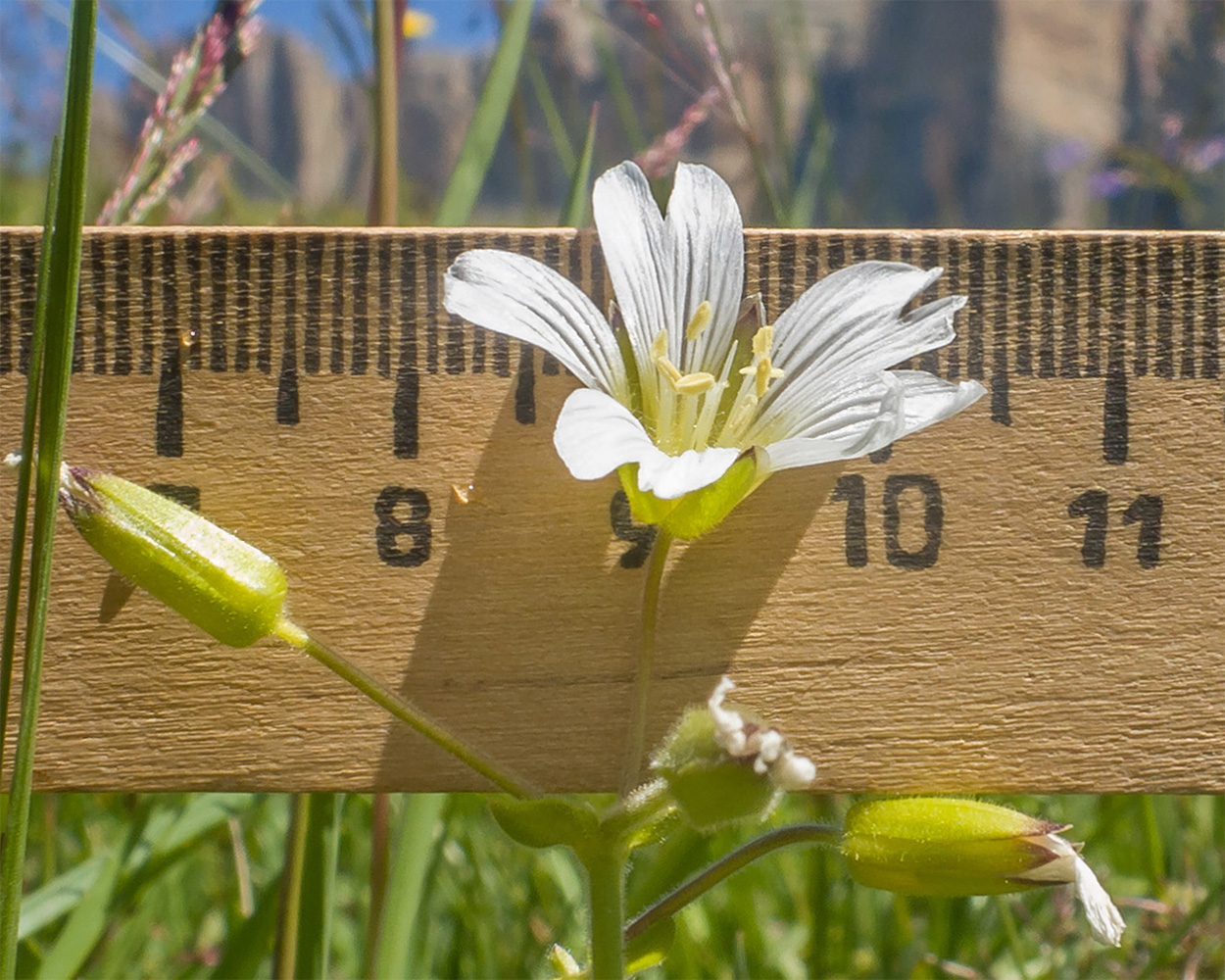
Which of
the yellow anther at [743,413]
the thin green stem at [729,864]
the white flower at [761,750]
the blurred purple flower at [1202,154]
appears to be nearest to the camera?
the white flower at [761,750]

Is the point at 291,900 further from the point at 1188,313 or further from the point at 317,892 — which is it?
the point at 1188,313

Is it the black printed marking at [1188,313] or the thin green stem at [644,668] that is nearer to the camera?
the thin green stem at [644,668]

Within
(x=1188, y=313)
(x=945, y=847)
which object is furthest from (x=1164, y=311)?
(x=945, y=847)

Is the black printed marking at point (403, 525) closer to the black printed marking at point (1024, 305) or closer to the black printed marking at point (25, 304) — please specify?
the black printed marking at point (25, 304)

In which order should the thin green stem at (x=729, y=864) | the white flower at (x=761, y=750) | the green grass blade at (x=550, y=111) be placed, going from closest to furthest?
the white flower at (x=761, y=750) → the thin green stem at (x=729, y=864) → the green grass blade at (x=550, y=111)

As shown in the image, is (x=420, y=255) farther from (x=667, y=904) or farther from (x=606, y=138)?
(x=606, y=138)

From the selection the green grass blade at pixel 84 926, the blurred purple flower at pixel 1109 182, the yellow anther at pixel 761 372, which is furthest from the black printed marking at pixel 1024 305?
the blurred purple flower at pixel 1109 182
